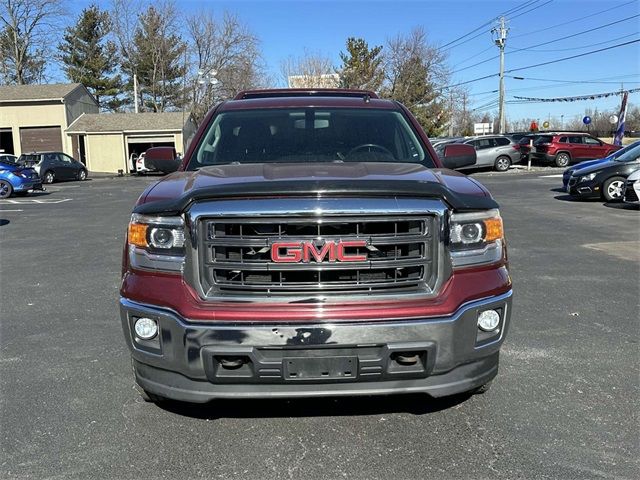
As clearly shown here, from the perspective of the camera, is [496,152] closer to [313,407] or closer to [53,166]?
[53,166]

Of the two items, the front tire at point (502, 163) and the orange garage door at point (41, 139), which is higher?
the orange garage door at point (41, 139)

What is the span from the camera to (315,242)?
2.77 meters

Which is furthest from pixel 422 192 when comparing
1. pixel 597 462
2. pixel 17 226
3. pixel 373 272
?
pixel 17 226

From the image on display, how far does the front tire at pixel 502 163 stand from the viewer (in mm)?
28077

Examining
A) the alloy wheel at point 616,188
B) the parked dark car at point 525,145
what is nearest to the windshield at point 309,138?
the alloy wheel at point 616,188

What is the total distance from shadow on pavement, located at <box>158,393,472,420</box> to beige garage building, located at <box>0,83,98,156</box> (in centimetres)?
3968

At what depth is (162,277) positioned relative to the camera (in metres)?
2.83

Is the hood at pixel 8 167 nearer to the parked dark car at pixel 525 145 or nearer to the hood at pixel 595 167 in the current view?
the hood at pixel 595 167

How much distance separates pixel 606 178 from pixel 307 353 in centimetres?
1398

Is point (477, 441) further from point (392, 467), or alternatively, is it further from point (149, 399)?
point (149, 399)

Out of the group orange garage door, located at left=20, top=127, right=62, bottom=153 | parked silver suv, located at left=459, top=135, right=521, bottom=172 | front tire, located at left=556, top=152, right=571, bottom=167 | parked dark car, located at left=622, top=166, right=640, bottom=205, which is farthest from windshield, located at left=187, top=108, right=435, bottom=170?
orange garage door, located at left=20, top=127, right=62, bottom=153

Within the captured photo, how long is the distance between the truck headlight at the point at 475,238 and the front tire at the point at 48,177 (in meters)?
28.6

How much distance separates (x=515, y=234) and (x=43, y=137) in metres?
37.5

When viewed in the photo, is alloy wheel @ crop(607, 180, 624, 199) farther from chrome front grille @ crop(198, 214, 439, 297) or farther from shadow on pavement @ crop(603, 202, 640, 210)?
chrome front grille @ crop(198, 214, 439, 297)
